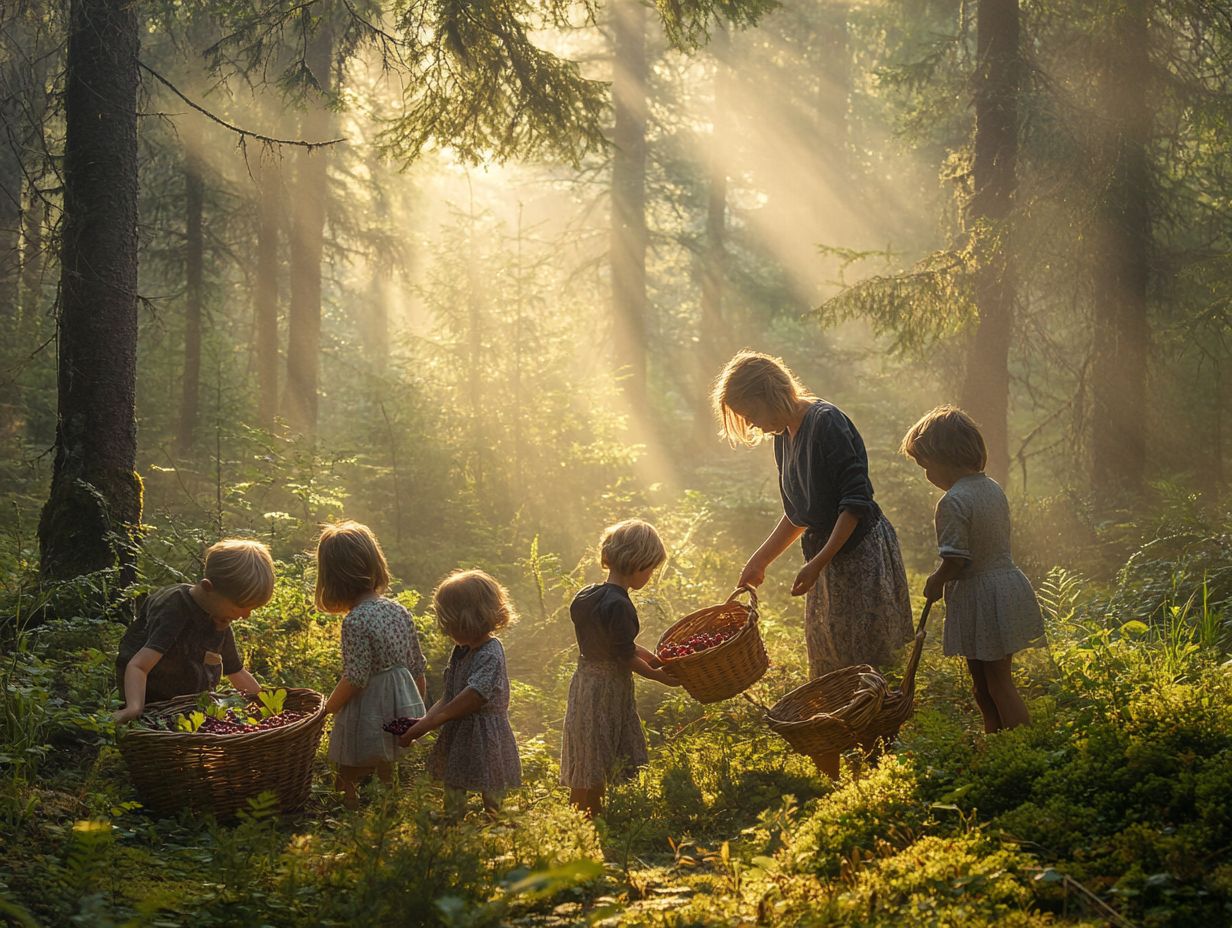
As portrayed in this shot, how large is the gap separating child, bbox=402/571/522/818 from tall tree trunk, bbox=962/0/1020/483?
8375mm

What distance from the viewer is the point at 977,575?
197 inches

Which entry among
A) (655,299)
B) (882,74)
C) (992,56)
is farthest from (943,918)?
(655,299)

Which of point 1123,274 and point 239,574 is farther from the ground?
point 1123,274

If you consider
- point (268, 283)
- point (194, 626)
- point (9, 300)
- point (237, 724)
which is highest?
point (268, 283)

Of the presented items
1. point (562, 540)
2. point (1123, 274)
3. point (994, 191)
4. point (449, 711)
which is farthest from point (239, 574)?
point (1123, 274)

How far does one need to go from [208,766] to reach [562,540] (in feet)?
25.8

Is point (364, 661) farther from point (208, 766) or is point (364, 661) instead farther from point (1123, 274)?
point (1123, 274)

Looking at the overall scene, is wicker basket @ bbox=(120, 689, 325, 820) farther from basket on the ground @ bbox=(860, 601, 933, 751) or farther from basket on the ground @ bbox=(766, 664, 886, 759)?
basket on the ground @ bbox=(860, 601, 933, 751)

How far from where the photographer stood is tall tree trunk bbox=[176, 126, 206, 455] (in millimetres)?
16062

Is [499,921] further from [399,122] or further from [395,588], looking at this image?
[395,588]

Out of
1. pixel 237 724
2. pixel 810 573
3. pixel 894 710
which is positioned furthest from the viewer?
pixel 810 573

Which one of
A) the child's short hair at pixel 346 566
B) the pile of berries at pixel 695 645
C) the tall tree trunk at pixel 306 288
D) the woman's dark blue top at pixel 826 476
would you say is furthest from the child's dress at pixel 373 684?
the tall tree trunk at pixel 306 288

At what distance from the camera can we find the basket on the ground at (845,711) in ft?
14.5

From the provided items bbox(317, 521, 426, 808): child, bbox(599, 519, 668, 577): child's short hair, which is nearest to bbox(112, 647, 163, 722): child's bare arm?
bbox(317, 521, 426, 808): child
